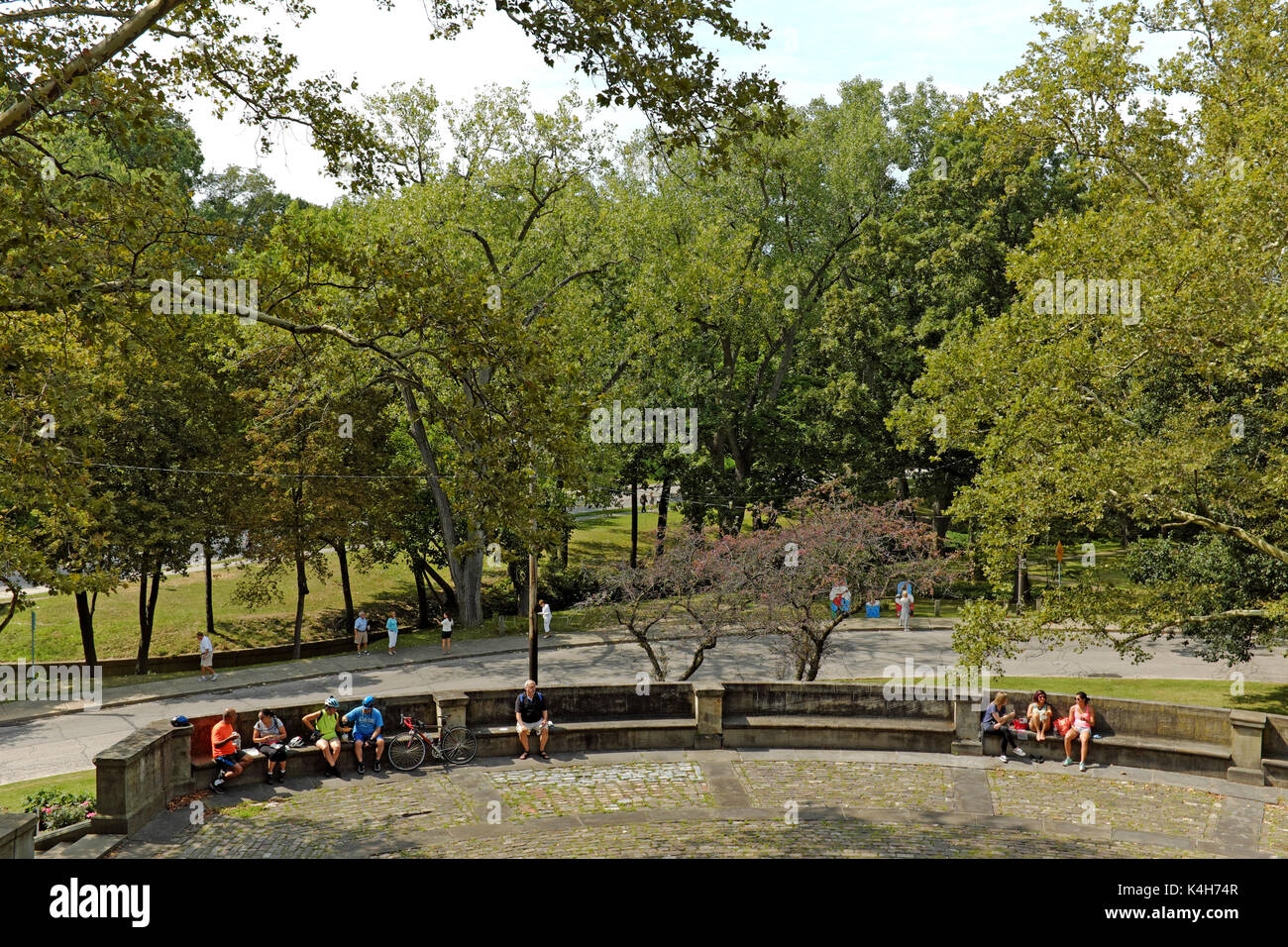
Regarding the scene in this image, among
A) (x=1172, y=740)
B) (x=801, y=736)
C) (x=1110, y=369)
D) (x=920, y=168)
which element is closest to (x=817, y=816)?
(x=801, y=736)

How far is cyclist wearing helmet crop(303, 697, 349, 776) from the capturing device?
1415 centimetres

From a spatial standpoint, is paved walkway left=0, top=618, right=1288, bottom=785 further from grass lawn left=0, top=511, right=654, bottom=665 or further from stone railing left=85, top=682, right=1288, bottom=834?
stone railing left=85, top=682, right=1288, bottom=834

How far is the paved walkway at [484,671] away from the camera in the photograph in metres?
21.6

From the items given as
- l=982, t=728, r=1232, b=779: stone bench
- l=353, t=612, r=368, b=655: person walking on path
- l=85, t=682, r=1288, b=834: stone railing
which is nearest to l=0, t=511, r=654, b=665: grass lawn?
l=353, t=612, r=368, b=655: person walking on path

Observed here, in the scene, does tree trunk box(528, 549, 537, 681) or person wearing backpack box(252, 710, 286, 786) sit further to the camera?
tree trunk box(528, 549, 537, 681)

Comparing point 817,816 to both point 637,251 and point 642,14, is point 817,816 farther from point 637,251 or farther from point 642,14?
point 637,251

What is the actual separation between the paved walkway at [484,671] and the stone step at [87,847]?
28.2ft

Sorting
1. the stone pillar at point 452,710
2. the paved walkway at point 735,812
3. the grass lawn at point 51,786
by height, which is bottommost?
the grass lawn at point 51,786

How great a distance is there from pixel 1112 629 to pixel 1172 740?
47.4ft

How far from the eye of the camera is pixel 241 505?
2872 cm

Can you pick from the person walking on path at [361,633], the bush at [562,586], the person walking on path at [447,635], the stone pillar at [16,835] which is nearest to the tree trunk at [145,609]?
the person walking on path at [361,633]

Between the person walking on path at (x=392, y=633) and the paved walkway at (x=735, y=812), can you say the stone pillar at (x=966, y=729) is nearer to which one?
the paved walkway at (x=735, y=812)

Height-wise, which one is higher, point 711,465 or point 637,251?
point 637,251

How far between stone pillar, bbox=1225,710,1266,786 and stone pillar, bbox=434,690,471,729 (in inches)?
446
